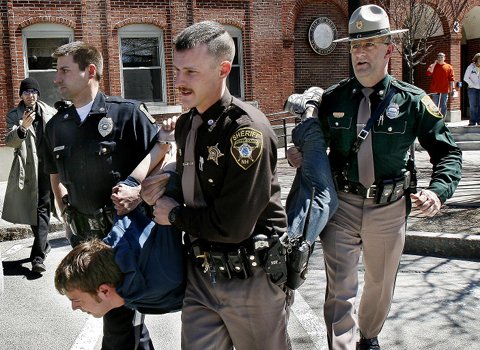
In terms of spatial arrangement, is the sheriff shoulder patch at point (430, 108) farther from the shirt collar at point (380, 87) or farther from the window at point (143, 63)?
the window at point (143, 63)

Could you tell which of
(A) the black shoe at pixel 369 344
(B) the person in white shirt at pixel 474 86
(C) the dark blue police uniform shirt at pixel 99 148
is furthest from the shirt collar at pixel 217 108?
(B) the person in white shirt at pixel 474 86

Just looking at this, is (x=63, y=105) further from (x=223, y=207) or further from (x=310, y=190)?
(x=223, y=207)

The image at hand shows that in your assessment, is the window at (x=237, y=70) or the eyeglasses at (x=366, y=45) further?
the window at (x=237, y=70)

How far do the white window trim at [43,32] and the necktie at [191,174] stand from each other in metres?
14.2

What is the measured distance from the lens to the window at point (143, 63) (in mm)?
16969

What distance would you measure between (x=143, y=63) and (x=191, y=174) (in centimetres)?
1504

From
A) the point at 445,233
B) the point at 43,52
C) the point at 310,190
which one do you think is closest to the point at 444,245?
the point at 445,233

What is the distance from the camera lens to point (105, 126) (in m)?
3.81

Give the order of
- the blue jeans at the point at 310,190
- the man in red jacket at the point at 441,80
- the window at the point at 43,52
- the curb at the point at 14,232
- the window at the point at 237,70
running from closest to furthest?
the blue jeans at the point at 310,190 → the curb at the point at 14,232 → the window at the point at 43,52 → the man in red jacket at the point at 441,80 → the window at the point at 237,70

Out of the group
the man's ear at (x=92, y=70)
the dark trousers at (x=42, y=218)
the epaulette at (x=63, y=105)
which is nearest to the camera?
the man's ear at (x=92, y=70)

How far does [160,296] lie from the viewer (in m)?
2.83

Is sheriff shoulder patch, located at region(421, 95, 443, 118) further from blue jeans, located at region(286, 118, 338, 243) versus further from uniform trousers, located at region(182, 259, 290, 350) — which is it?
uniform trousers, located at region(182, 259, 290, 350)

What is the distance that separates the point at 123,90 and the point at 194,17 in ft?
9.45

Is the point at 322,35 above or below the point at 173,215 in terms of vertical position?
above
